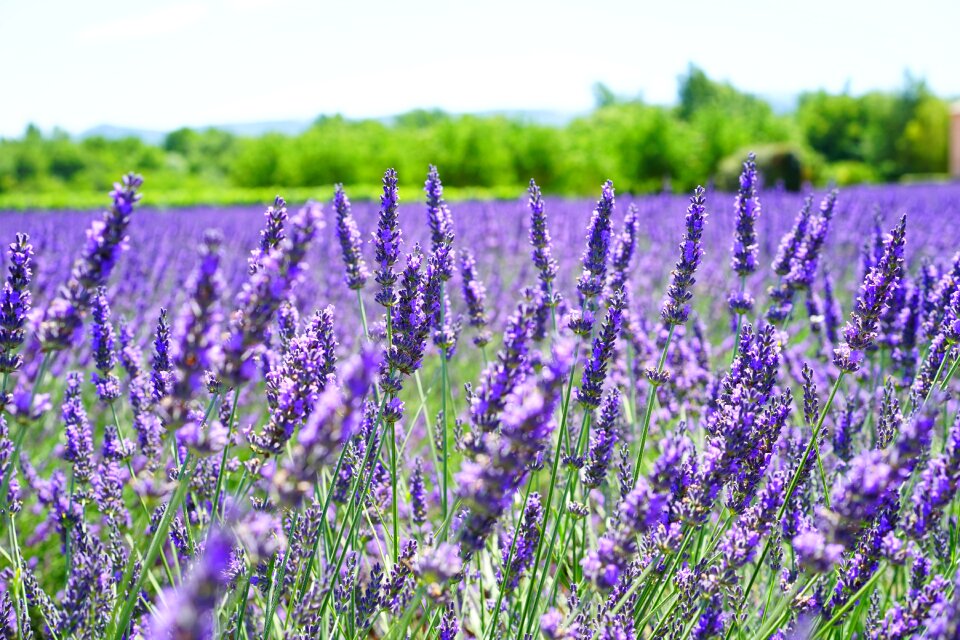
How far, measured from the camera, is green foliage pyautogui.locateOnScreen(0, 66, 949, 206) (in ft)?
90.3

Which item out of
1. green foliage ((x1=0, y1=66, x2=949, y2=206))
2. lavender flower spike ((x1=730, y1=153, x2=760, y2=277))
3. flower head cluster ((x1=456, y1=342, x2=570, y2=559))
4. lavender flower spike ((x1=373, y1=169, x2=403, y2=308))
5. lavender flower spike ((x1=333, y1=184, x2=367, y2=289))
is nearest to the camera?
flower head cluster ((x1=456, y1=342, x2=570, y2=559))

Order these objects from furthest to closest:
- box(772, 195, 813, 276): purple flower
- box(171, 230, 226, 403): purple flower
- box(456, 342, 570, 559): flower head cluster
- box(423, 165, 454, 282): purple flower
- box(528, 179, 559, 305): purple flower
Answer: box(772, 195, 813, 276): purple flower, box(528, 179, 559, 305): purple flower, box(423, 165, 454, 282): purple flower, box(456, 342, 570, 559): flower head cluster, box(171, 230, 226, 403): purple flower

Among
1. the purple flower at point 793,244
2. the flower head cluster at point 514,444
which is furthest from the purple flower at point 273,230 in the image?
the purple flower at point 793,244

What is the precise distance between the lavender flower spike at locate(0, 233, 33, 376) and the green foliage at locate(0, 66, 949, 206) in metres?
A: 14.6

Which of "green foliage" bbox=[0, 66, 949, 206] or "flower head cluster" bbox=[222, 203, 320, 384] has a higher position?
"green foliage" bbox=[0, 66, 949, 206]

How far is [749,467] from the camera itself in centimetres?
175

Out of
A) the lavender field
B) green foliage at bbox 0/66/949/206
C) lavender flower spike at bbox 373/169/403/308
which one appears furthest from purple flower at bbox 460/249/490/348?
green foliage at bbox 0/66/949/206

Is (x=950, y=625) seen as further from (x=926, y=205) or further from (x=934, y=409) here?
(x=926, y=205)

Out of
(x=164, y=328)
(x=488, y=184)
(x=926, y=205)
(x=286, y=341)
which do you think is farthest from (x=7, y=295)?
(x=488, y=184)

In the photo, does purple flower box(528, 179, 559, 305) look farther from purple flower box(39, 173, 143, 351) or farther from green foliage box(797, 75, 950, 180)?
green foliage box(797, 75, 950, 180)

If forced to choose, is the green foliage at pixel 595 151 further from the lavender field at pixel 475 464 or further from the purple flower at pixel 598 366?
the purple flower at pixel 598 366

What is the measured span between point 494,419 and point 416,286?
724 millimetres

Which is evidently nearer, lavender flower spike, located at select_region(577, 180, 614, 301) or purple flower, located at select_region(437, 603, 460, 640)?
purple flower, located at select_region(437, 603, 460, 640)

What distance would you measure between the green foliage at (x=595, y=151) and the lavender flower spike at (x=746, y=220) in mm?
12671
